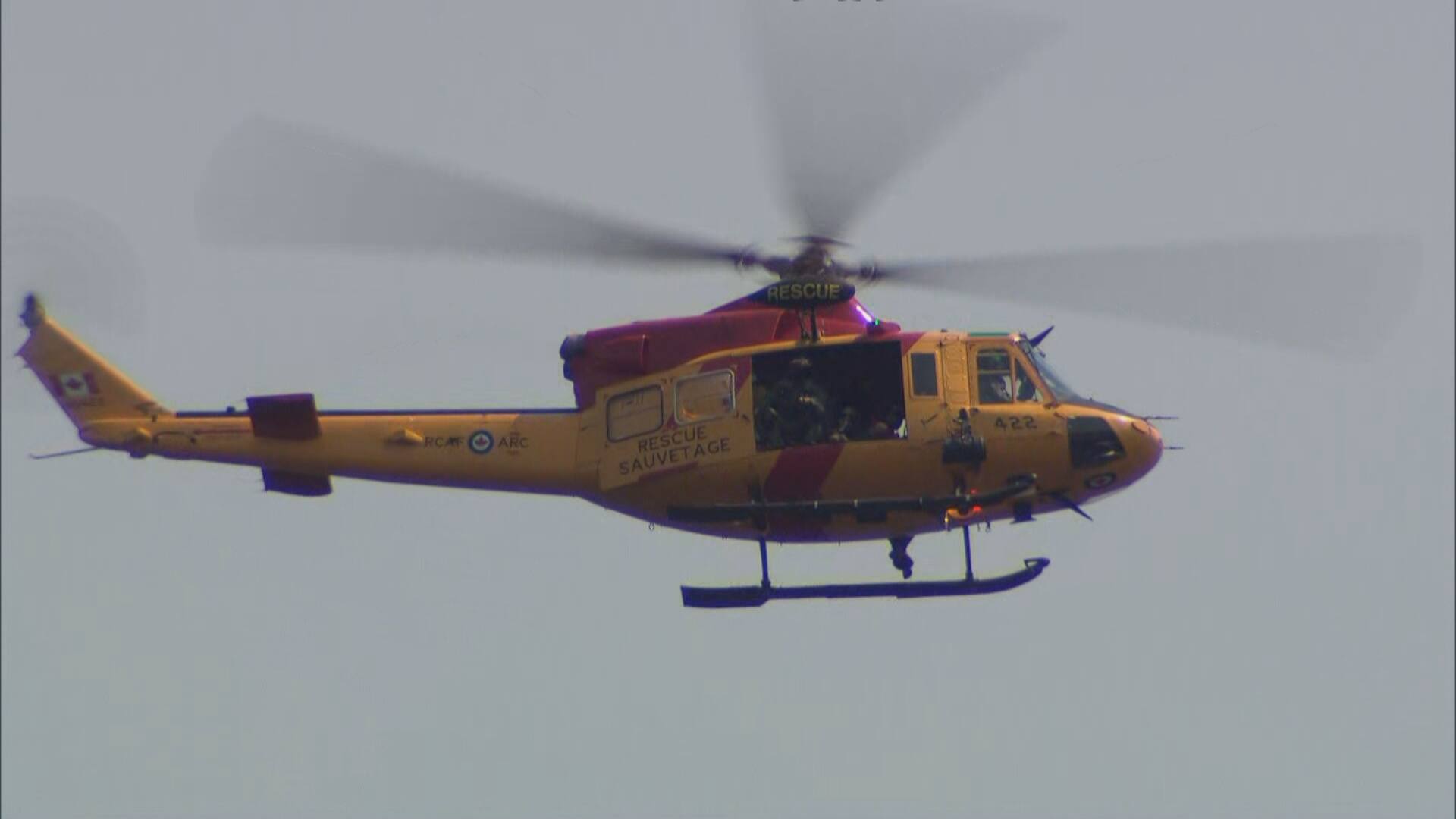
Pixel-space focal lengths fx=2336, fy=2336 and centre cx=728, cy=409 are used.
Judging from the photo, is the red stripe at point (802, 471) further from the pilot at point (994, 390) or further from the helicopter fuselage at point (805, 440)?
the pilot at point (994, 390)

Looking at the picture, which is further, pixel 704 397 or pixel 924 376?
pixel 704 397

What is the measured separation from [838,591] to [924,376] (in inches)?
70.2

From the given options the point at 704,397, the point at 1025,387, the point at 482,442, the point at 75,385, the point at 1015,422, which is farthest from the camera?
the point at 75,385

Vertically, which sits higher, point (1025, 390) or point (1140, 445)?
point (1025, 390)

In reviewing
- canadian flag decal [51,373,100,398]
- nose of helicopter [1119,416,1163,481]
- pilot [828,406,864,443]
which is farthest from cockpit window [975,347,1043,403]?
canadian flag decal [51,373,100,398]

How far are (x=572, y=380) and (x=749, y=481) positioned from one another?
185 cm

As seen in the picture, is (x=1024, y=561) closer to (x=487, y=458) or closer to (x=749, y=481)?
(x=749, y=481)

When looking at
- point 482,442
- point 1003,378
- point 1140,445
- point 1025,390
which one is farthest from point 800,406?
point 482,442

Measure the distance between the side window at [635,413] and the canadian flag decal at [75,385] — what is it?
4699mm

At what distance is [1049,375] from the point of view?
1798 cm

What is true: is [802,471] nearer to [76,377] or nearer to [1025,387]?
[1025,387]

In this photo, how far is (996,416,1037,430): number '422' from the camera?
17.5 meters

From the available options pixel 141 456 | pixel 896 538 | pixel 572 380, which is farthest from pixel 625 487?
pixel 141 456

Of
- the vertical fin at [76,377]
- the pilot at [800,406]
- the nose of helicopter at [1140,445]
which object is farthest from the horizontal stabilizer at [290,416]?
the nose of helicopter at [1140,445]
